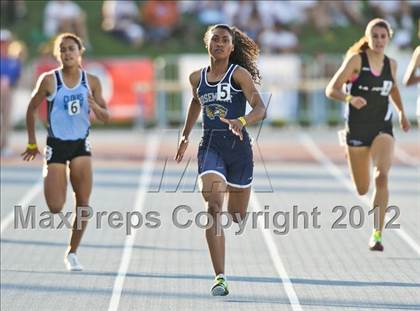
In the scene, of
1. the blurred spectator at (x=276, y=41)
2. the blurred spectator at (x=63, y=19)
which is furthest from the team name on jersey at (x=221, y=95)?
the blurred spectator at (x=276, y=41)

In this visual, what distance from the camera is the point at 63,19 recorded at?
2902 centimetres

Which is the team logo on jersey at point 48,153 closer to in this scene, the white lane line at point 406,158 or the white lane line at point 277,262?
the white lane line at point 277,262

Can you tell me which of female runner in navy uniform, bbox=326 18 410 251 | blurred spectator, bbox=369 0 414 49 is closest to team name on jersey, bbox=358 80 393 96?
female runner in navy uniform, bbox=326 18 410 251

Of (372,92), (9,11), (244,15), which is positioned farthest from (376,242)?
(9,11)

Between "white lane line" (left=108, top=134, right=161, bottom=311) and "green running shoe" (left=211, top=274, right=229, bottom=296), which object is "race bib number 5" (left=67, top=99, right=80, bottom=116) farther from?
"green running shoe" (left=211, top=274, right=229, bottom=296)

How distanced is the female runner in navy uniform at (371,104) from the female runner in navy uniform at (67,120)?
2.29 meters

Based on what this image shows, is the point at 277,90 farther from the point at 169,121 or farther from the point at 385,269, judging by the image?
the point at 385,269

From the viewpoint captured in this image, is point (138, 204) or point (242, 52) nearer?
point (242, 52)

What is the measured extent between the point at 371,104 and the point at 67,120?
285cm

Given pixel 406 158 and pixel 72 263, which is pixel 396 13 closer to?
pixel 406 158

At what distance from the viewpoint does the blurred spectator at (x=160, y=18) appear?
96.0 feet

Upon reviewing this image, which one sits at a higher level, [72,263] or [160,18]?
[72,263]

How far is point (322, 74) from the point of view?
94.4 ft

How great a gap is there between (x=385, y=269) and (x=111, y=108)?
58.4ft
